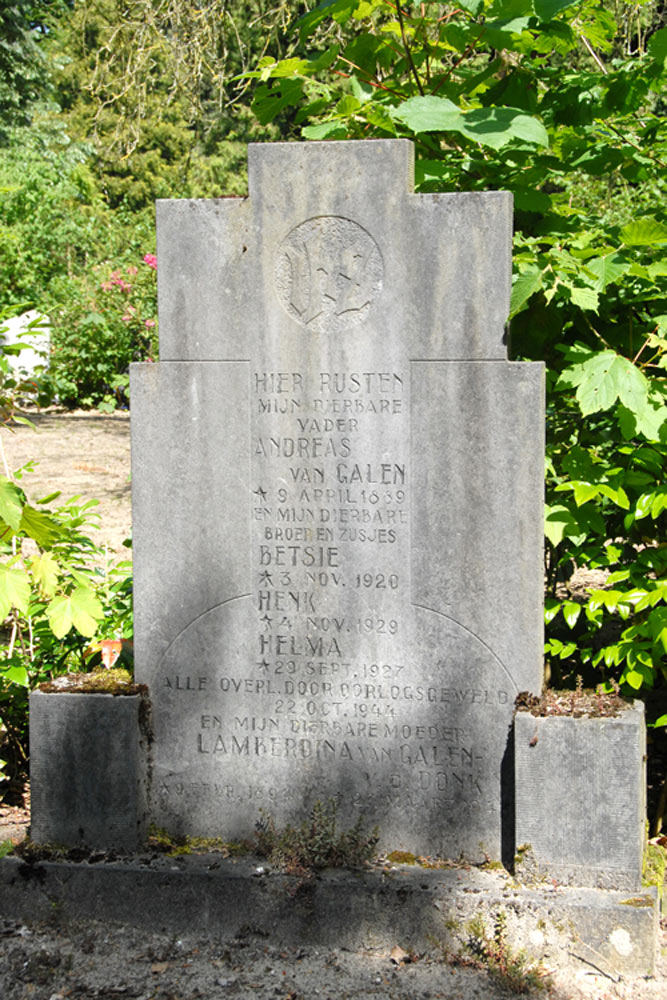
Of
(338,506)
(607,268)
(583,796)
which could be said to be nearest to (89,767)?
(338,506)

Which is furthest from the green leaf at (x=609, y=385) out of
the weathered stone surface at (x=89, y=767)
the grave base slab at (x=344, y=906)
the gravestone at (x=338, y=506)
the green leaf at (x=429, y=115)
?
the weathered stone surface at (x=89, y=767)

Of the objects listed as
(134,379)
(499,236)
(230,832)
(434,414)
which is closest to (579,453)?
(434,414)

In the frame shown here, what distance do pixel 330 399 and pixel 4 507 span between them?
110 cm

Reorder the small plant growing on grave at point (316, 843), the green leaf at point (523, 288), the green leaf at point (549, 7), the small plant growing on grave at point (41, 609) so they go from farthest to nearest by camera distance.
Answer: the small plant growing on grave at point (41, 609) → the small plant growing on grave at point (316, 843) → the green leaf at point (523, 288) → the green leaf at point (549, 7)

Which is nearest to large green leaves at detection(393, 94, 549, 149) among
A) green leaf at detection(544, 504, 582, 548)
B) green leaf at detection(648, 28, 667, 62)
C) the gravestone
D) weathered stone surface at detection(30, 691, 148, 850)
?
the gravestone

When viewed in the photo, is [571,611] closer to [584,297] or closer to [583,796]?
[583,796]

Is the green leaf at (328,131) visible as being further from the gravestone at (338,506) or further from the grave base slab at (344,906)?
the grave base slab at (344,906)

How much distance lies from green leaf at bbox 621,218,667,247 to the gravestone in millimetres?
485

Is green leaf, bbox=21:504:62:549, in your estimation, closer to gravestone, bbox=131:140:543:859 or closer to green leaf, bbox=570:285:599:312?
gravestone, bbox=131:140:543:859

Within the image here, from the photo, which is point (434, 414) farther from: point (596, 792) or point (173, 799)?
point (173, 799)

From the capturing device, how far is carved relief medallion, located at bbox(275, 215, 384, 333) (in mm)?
3236

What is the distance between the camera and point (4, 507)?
132 inches

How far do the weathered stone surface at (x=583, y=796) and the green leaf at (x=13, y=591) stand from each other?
1663mm

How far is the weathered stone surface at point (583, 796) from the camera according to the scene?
10.1 ft
